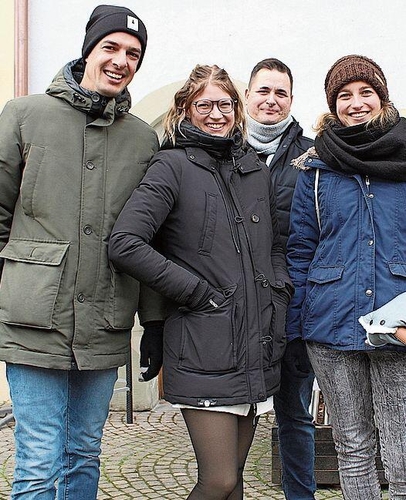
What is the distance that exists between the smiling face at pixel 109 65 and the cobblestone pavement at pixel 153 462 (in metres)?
2.47

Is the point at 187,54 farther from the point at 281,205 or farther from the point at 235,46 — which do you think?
the point at 281,205

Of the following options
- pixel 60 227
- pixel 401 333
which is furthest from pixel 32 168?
pixel 401 333

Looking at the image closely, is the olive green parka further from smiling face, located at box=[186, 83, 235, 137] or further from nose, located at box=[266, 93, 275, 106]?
nose, located at box=[266, 93, 275, 106]

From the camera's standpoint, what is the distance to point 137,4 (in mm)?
6633

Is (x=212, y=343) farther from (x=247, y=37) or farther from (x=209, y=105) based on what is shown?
(x=247, y=37)

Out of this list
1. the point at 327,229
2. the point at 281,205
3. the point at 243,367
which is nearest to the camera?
the point at 243,367

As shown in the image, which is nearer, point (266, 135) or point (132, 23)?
point (132, 23)

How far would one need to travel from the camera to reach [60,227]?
122 inches

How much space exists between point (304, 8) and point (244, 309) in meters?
3.94

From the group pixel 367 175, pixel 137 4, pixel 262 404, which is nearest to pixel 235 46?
pixel 137 4

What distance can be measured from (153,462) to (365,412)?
2.40 metres

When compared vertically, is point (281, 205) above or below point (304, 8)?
below

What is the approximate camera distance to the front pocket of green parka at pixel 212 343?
3121 millimetres

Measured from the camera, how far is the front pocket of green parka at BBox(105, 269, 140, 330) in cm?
322
